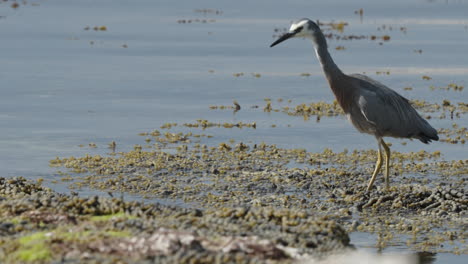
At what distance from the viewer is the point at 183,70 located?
1920 centimetres

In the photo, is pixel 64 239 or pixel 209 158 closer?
pixel 64 239

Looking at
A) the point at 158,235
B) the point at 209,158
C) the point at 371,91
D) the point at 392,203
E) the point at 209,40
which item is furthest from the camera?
the point at 209,40

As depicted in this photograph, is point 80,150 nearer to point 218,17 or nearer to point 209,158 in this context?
point 209,158

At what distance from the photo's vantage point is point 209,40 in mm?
23828

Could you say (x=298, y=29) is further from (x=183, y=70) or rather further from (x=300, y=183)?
(x=183, y=70)

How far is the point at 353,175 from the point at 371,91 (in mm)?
1110

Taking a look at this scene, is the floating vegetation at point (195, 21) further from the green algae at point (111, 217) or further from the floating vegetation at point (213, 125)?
the green algae at point (111, 217)

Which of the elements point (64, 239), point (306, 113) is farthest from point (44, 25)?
point (64, 239)

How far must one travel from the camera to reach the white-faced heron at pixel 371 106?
10938mm

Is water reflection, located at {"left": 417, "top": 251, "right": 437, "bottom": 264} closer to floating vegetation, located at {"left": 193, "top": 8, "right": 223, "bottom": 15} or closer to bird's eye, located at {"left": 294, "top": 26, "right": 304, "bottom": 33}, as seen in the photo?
bird's eye, located at {"left": 294, "top": 26, "right": 304, "bottom": 33}

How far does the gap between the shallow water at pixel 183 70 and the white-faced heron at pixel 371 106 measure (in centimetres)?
148

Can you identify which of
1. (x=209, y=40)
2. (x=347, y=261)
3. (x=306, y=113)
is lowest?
(x=347, y=261)

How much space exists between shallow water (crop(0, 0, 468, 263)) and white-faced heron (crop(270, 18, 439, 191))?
1.48 m

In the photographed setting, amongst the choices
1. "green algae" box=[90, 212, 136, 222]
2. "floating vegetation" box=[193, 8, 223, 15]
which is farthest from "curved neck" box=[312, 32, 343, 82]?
"floating vegetation" box=[193, 8, 223, 15]
